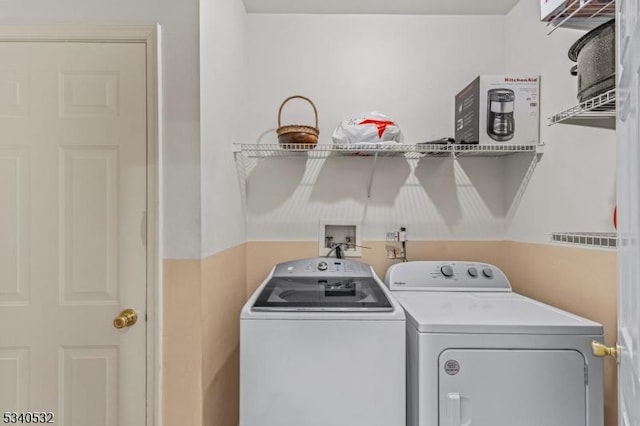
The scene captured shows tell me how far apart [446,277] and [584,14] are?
53.1 inches

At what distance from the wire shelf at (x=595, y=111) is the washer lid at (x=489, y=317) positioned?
29.7 inches

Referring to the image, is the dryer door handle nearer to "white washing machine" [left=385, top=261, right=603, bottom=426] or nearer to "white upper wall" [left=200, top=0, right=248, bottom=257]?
"white washing machine" [left=385, top=261, right=603, bottom=426]

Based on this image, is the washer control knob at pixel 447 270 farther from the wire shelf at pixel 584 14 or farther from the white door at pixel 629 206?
the wire shelf at pixel 584 14

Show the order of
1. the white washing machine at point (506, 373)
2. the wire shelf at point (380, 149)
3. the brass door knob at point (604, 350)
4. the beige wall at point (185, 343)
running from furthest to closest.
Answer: the wire shelf at point (380, 149)
the beige wall at point (185, 343)
the white washing machine at point (506, 373)
the brass door knob at point (604, 350)

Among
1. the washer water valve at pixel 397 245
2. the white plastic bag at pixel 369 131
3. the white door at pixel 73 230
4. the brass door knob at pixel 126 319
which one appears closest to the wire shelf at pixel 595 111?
the white plastic bag at pixel 369 131

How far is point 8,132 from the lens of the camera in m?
1.34

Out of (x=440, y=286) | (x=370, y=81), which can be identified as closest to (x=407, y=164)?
(x=370, y=81)

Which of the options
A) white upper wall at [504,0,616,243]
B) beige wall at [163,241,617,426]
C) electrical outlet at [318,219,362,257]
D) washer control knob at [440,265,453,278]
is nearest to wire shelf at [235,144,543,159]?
white upper wall at [504,0,616,243]

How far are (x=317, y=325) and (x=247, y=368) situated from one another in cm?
31

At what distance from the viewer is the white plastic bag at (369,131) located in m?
1.92

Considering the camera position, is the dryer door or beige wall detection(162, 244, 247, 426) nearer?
the dryer door

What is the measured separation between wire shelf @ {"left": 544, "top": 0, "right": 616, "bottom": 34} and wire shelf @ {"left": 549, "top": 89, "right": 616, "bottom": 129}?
25 cm

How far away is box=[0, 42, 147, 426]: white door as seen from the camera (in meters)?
1.34

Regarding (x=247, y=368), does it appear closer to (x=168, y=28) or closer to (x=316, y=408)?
(x=316, y=408)
